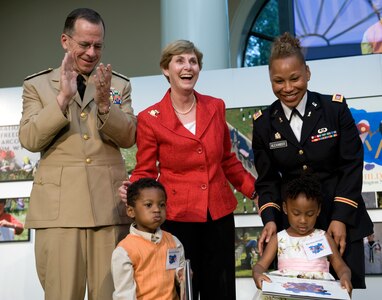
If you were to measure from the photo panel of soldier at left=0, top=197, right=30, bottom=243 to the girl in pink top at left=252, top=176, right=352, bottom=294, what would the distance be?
2.71m

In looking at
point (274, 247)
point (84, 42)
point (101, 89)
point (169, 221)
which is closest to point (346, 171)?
Result: point (274, 247)

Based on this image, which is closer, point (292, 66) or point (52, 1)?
point (292, 66)

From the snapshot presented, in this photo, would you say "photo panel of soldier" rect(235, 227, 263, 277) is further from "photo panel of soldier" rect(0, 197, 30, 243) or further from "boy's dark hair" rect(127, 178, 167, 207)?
"boy's dark hair" rect(127, 178, 167, 207)

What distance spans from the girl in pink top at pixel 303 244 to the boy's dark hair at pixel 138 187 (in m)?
0.56

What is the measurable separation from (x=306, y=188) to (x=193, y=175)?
585mm

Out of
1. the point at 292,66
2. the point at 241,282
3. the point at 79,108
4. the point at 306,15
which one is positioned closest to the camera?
the point at 292,66

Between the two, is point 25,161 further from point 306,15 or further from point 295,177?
point 306,15

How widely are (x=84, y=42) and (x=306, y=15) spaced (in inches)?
249

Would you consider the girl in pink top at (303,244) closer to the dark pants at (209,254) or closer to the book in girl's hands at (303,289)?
the book in girl's hands at (303,289)

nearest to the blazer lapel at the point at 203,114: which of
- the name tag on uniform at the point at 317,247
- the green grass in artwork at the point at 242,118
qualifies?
the name tag on uniform at the point at 317,247

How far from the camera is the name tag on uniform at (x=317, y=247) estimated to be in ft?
7.96

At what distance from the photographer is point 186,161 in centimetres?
276

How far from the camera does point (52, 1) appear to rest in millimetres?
9578

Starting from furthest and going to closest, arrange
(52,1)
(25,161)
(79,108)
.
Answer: (52,1) → (25,161) → (79,108)
